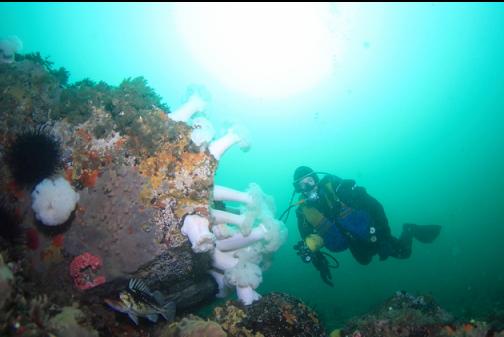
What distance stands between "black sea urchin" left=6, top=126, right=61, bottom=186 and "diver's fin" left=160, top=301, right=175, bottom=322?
8.09 feet

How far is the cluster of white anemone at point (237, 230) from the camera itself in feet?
17.8

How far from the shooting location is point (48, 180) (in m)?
3.89

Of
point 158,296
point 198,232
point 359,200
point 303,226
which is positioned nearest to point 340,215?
point 359,200

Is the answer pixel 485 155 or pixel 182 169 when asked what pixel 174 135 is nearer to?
pixel 182 169

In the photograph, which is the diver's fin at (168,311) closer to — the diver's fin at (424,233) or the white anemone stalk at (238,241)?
the white anemone stalk at (238,241)

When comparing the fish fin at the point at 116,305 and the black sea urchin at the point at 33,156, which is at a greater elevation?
the black sea urchin at the point at 33,156

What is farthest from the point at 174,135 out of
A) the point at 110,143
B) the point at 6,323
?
the point at 6,323

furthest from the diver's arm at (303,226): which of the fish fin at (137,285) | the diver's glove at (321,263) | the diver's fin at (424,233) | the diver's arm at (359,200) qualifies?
the fish fin at (137,285)

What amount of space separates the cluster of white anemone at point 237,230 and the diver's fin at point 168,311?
1.14 metres

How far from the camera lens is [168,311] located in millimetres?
4418

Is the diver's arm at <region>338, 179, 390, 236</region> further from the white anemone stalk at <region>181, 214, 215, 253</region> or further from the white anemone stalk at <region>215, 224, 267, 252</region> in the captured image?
the white anemone stalk at <region>181, 214, 215, 253</region>

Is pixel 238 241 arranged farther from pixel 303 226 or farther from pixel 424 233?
pixel 424 233

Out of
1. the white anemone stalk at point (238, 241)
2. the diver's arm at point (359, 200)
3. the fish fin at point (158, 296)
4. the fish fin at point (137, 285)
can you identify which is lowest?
the fish fin at point (158, 296)

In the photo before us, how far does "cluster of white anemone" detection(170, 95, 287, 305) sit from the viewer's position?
5.43 metres
